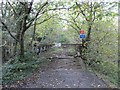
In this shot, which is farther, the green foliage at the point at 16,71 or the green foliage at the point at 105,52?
the green foliage at the point at 105,52

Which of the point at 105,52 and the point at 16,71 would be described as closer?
the point at 16,71

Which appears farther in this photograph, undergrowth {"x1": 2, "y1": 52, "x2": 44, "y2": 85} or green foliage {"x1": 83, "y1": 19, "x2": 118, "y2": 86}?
green foliage {"x1": 83, "y1": 19, "x2": 118, "y2": 86}

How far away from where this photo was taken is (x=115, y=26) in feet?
30.3

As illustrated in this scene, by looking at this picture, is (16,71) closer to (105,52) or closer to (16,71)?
(16,71)

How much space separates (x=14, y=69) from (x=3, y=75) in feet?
3.17

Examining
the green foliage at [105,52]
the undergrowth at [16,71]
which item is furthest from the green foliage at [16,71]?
the green foliage at [105,52]

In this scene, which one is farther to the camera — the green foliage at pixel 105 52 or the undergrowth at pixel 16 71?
the green foliage at pixel 105 52

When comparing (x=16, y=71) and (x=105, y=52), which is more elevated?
(x=105, y=52)

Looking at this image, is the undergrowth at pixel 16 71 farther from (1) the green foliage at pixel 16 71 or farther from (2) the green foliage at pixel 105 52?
(2) the green foliage at pixel 105 52

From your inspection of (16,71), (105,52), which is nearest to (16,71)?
(16,71)

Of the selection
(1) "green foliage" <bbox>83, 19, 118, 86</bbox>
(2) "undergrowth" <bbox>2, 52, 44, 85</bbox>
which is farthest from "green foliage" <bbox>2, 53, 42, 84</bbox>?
(1) "green foliage" <bbox>83, 19, 118, 86</bbox>

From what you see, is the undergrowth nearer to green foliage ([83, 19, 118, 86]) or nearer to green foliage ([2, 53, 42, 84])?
green foliage ([2, 53, 42, 84])

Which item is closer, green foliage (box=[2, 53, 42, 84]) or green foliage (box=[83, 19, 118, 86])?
green foliage (box=[2, 53, 42, 84])

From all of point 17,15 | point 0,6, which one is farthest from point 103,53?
point 0,6
